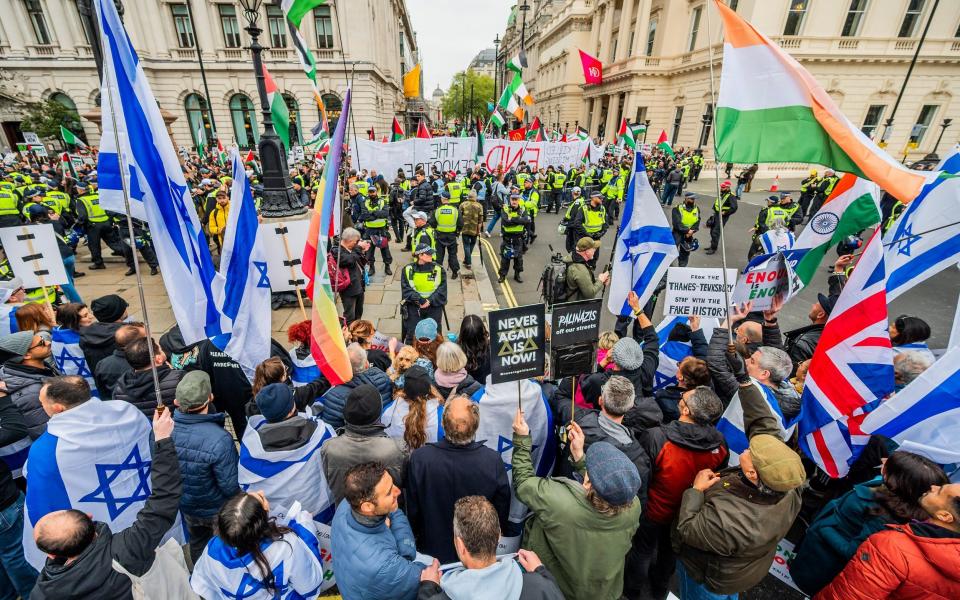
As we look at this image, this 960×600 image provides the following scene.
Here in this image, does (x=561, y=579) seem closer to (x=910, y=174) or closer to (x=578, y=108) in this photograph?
(x=910, y=174)

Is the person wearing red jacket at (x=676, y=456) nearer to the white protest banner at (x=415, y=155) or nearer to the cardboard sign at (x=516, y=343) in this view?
the cardboard sign at (x=516, y=343)

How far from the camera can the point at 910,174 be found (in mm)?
2570

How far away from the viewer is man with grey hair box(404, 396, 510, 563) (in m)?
2.38

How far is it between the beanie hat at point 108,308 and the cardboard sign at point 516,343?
375 cm

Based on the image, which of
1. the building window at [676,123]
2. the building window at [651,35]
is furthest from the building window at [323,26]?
the building window at [676,123]

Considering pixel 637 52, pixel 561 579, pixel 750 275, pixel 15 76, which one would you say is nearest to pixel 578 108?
pixel 637 52

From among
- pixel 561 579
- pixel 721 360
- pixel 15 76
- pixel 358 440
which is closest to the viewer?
pixel 561 579

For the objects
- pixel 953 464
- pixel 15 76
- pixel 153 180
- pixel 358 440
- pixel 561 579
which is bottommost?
pixel 561 579

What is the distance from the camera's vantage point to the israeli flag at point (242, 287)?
3533 millimetres

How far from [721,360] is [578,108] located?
57830mm

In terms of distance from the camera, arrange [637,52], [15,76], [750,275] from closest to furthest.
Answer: [750,275], [15,76], [637,52]

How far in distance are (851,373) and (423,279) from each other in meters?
4.43

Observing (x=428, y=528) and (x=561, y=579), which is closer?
(x=561, y=579)

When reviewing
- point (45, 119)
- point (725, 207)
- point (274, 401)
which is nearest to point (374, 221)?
point (274, 401)
